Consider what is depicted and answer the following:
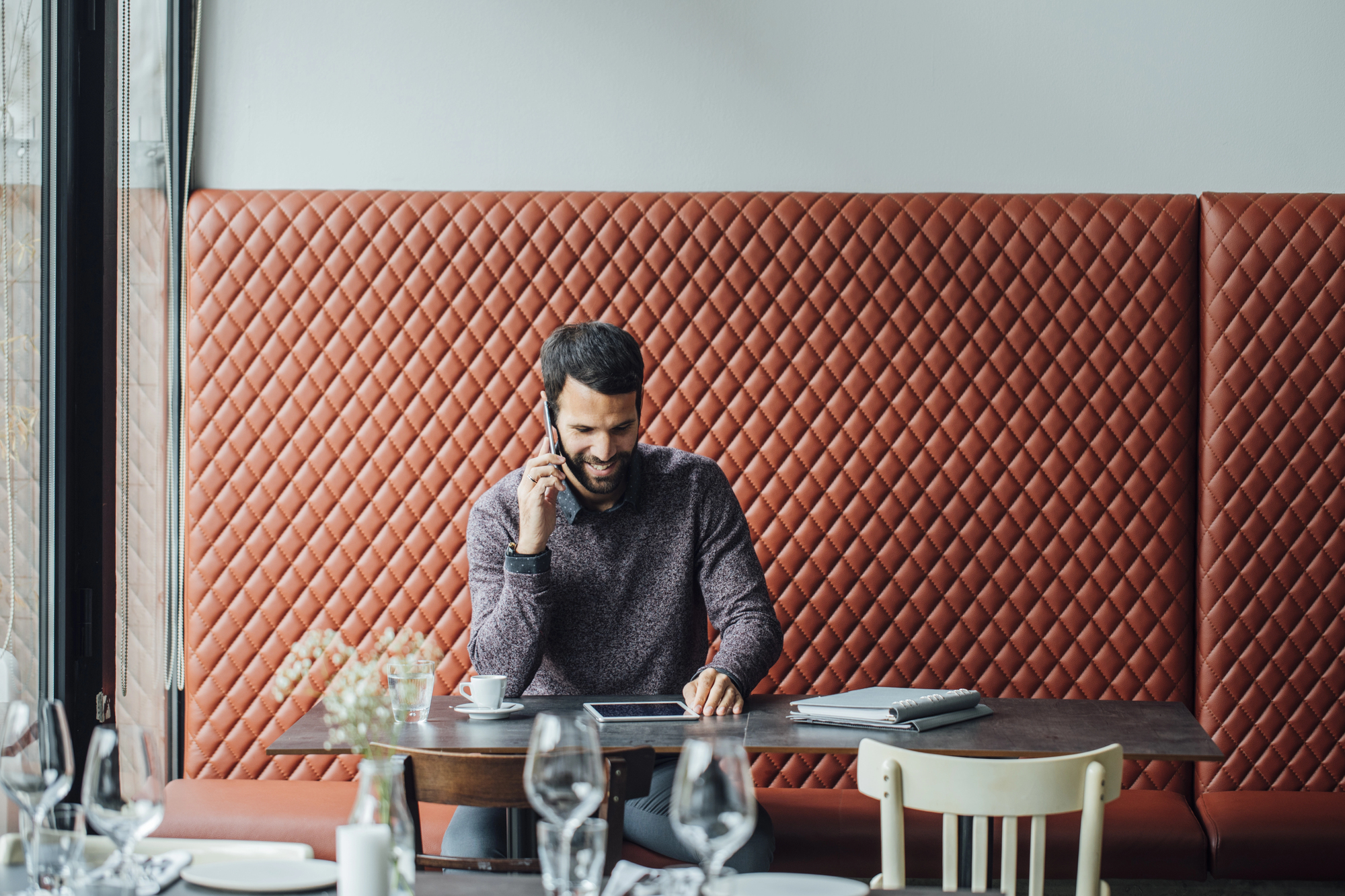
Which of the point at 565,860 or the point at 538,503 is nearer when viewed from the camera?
the point at 565,860

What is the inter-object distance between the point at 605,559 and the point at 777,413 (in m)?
0.79

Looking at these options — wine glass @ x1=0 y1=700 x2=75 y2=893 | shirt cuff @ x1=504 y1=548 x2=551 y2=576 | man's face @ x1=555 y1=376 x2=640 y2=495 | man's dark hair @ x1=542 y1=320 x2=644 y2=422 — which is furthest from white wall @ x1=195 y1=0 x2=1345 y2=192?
wine glass @ x1=0 y1=700 x2=75 y2=893

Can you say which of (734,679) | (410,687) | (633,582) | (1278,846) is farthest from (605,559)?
Answer: (1278,846)

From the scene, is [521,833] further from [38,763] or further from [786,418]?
[786,418]

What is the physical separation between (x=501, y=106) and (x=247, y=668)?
1.70 metres

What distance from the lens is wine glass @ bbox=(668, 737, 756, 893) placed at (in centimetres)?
108

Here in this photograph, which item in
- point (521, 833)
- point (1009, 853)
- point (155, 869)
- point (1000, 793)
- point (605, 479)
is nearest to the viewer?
point (155, 869)

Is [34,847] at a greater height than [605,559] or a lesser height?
lesser

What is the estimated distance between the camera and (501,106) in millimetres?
3145

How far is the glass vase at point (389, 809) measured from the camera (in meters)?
1.10

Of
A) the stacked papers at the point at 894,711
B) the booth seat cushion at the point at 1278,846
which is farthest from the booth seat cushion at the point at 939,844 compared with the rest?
the stacked papers at the point at 894,711

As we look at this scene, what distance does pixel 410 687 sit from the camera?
1.99 m

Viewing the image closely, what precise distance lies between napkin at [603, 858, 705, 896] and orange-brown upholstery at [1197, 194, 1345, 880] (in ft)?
7.05

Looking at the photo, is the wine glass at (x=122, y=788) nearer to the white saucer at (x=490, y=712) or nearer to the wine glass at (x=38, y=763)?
the wine glass at (x=38, y=763)
